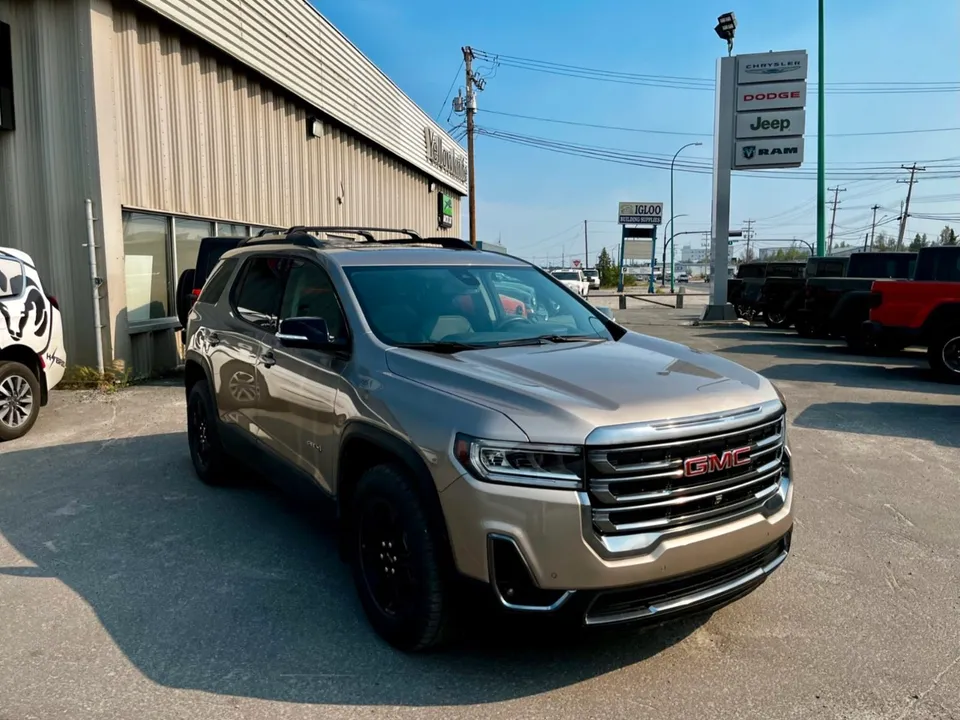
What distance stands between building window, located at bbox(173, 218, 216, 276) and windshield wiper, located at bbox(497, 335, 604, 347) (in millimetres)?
8994

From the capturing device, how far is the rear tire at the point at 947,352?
11062 millimetres

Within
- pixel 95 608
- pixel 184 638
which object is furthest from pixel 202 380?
pixel 184 638

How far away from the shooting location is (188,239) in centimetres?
1209

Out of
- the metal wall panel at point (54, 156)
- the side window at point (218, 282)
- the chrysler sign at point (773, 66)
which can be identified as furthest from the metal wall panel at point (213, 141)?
the chrysler sign at point (773, 66)

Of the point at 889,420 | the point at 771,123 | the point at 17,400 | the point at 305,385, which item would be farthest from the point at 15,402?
the point at 771,123

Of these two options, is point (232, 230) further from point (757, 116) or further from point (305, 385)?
point (757, 116)

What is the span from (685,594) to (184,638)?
2.26m

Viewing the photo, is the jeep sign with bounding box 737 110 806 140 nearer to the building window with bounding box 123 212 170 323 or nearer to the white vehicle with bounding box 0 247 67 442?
the building window with bounding box 123 212 170 323

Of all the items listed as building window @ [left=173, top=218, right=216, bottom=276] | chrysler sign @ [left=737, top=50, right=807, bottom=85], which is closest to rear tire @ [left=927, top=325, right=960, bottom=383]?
building window @ [left=173, top=218, right=216, bottom=276]

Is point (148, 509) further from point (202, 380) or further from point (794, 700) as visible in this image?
point (794, 700)

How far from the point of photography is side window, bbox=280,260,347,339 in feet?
13.2

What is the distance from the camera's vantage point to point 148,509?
17.5ft

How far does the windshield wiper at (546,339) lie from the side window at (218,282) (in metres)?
2.55

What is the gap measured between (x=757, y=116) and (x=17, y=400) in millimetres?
22421
